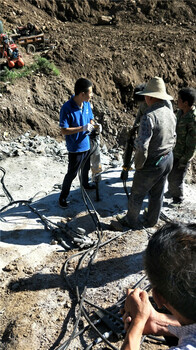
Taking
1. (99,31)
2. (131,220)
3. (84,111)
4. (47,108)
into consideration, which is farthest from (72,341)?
(99,31)

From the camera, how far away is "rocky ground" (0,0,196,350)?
3496mm

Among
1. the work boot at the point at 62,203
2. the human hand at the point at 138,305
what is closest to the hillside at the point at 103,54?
the work boot at the point at 62,203

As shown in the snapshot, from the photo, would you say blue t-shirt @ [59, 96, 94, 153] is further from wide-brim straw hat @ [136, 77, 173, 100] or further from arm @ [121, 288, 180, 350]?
arm @ [121, 288, 180, 350]

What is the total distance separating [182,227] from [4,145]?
6.23 meters

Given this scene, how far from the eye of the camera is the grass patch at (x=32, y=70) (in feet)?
27.9

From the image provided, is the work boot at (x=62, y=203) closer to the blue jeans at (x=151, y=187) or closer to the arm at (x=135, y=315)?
the blue jeans at (x=151, y=187)

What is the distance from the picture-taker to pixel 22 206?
529 cm

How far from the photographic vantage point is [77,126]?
15.2 feet

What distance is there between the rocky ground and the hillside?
35mm

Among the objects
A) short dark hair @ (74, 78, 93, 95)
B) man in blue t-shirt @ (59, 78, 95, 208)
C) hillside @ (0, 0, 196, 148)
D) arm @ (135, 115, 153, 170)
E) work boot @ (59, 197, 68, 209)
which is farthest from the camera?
hillside @ (0, 0, 196, 148)

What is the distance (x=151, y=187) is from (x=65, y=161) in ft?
9.59

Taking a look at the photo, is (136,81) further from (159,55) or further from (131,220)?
(131,220)

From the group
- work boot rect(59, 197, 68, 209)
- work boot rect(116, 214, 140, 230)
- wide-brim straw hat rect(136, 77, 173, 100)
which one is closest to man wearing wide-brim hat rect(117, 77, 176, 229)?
wide-brim straw hat rect(136, 77, 173, 100)

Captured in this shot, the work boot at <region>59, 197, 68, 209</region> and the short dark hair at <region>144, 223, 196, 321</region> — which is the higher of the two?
the short dark hair at <region>144, 223, 196, 321</region>
